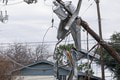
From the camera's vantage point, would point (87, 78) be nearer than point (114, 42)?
Yes

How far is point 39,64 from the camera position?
125ft

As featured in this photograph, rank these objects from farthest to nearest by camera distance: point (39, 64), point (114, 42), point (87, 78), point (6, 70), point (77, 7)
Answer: point (39, 64)
point (114, 42)
point (6, 70)
point (87, 78)
point (77, 7)

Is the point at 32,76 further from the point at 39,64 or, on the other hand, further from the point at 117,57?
the point at 117,57

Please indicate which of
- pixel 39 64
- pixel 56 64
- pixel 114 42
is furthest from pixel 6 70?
pixel 56 64

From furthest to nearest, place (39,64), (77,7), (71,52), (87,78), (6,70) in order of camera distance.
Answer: (39,64)
(6,70)
(87,78)
(71,52)
(77,7)

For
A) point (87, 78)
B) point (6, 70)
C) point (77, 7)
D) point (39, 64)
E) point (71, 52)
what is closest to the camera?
point (77, 7)

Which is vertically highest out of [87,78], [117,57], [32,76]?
[117,57]

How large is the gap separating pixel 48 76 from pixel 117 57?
27.4 metres

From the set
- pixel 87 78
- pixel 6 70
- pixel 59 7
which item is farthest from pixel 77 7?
pixel 6 70

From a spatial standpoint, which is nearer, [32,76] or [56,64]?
[56,64]

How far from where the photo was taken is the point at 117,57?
11414 millimetres

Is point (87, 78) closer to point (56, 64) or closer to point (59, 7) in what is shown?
point (56, 64)

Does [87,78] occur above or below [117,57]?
below

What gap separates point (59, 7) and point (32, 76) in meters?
29.4
